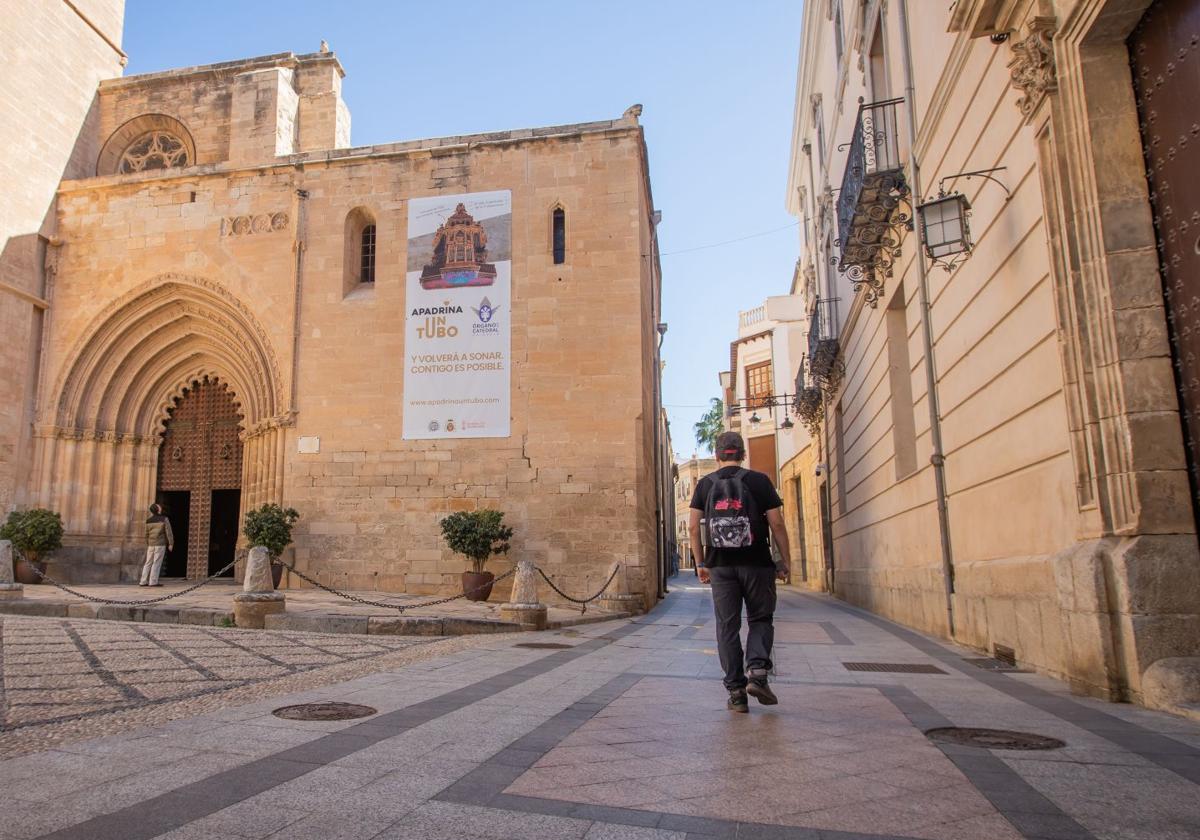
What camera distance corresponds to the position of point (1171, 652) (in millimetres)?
4188

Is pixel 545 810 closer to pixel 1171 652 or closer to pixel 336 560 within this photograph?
pixel 1171 652

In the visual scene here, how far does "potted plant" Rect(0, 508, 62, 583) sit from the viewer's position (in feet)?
48.1

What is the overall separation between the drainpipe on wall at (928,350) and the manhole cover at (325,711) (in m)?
5.95

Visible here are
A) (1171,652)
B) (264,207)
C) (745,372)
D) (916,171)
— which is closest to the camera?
(1171,652)

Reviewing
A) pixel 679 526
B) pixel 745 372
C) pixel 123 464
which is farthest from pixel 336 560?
pixel 679 526

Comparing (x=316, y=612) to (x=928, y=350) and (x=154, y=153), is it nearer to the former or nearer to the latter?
(x=928, y=350)

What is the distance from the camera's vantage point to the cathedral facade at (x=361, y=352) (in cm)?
1434

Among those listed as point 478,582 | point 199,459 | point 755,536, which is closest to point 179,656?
point 755,536

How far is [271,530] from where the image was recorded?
46.0ft

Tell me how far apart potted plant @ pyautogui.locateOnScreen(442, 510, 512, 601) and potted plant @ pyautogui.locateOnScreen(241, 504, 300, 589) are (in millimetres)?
2981

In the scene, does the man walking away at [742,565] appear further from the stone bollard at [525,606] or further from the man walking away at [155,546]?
the man walking away at [155,546]

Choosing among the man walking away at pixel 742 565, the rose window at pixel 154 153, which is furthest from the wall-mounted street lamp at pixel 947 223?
the rose window at pixel 154 153

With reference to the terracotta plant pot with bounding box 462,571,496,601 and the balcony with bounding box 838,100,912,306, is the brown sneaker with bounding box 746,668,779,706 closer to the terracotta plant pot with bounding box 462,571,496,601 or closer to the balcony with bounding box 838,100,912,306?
the balcony with bounding box 838,100,912,306

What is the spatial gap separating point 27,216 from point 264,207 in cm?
486
